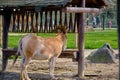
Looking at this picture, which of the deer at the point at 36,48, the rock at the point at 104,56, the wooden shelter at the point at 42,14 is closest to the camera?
the deer at the point at 36,48

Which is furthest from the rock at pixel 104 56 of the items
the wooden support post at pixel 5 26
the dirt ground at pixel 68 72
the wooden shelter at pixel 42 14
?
the wooden support post at pixel 5 26

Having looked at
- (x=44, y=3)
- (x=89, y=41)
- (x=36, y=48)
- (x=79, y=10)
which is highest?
(x=44, y=3)

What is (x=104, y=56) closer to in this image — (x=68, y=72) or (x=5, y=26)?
(x=68, y=72)

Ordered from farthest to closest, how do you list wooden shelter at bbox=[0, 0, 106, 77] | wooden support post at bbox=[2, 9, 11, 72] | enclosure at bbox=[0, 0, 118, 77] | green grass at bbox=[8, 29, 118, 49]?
green grass at bbox=[8, 29, 118, 49] < wooden support post at bbox=[2, 9, 11, 72] < enclosure at bbox=[0, 0, 118, 77] < wooden shelter at bbox=[0, 0, 106, 77]

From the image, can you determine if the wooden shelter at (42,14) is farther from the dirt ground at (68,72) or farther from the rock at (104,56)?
the rock at (104,56)

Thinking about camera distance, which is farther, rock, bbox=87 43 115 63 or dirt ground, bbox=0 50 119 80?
rock, bbox=87 43 115 63

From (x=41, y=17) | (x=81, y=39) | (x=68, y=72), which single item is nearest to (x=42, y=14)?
(x=41, y=17)

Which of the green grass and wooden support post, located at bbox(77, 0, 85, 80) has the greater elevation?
wooden support post, located at bbox(77, 0, 85, 80)

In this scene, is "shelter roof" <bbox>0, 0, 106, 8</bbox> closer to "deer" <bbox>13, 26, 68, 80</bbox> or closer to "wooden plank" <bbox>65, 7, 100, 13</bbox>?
"wooden plank" <bbox>65, 7, 100, 13</bbox>

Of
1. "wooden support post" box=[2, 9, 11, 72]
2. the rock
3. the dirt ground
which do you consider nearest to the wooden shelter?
"wooden support post" box=[2, 9, 11, 72]

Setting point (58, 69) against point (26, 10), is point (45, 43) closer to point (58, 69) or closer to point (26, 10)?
point (26, 10)

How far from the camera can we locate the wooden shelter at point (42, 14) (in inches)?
401

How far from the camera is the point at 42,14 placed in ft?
37.8

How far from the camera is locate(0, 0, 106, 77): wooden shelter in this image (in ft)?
33.4
